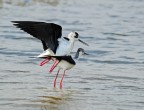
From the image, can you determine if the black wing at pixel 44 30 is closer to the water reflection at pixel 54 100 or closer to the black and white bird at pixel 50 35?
the black and white bird at pixel 50 35

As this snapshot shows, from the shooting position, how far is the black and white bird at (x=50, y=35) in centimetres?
968

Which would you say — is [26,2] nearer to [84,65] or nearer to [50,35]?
[84,65]

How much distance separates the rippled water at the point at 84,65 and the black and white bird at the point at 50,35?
0.59 metres

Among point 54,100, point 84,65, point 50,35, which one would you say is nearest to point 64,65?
point 50,35

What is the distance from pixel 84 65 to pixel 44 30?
2.31 metres

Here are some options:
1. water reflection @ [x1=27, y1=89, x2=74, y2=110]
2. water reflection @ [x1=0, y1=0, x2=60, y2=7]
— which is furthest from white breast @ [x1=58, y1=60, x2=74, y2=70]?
water reflection @ [x1=0, y1=0, x2=60, y2=7]

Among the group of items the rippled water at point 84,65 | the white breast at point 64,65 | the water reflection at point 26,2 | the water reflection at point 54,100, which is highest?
the water reflection at point 26,2

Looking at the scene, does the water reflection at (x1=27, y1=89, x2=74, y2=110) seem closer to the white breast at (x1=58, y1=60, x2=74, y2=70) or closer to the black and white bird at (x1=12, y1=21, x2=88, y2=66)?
the white breast at (x1=58, y1=60, x2=74, y2=70)

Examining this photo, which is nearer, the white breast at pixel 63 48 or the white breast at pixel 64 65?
the white breast at pixel 63 48

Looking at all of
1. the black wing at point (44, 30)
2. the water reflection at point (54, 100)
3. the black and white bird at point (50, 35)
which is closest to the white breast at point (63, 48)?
the black and white bird at point (50, 35)

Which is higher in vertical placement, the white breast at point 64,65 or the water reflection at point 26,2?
the water reflection at point 26,2

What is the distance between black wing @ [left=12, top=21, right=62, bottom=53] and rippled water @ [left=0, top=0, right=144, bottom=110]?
0.75 meters

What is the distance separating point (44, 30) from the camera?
972 centimetres

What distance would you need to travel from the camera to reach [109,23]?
18.4 m
